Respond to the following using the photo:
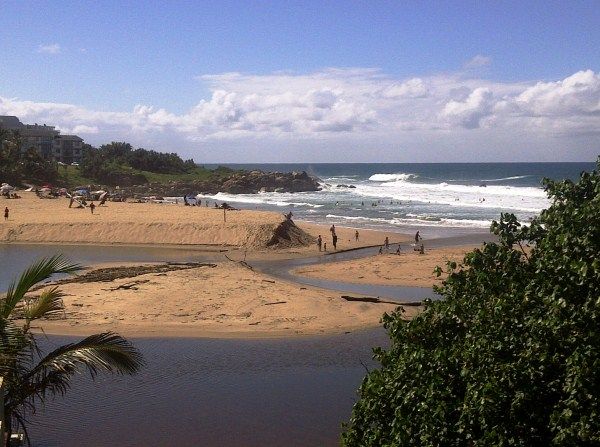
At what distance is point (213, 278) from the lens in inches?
1163

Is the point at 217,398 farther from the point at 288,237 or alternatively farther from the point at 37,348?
the point at 288,237

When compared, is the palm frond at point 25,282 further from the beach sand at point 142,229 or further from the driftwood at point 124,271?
the beach sand at point 142,229

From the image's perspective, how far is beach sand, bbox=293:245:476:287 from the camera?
31.0 m

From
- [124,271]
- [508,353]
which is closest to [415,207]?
[124,271]

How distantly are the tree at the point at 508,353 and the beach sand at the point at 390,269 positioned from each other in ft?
72.2

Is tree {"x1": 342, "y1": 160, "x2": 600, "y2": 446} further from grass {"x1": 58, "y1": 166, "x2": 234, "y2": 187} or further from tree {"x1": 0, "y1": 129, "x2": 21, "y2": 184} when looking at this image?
grass {"x1": 58, "y1": 166, "x2": 234, "y2": 187}

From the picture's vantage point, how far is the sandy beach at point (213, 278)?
22281mm

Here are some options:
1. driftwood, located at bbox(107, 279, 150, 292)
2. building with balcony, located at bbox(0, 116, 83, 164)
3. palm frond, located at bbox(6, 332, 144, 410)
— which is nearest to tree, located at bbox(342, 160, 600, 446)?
palm frond, located at bbox(6, 332, 144, 410)

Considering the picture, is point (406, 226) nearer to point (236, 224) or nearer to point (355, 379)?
point (236, 224)

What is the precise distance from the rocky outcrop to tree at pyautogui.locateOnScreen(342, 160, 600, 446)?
248 ft

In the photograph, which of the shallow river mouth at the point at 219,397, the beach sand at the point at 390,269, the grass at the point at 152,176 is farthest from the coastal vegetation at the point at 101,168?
the shallow river mouth at the point at 219,397

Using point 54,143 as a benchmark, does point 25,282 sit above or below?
below

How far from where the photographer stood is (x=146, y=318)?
22.7m

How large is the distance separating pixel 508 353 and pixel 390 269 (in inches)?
1045
